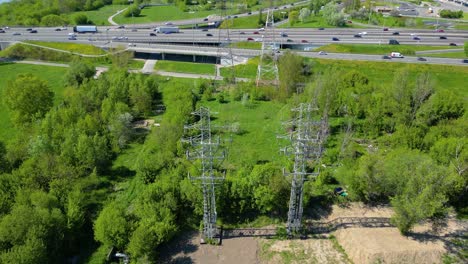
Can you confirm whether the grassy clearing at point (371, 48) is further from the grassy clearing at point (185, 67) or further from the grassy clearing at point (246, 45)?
the grassy clearing at point (185, 67)

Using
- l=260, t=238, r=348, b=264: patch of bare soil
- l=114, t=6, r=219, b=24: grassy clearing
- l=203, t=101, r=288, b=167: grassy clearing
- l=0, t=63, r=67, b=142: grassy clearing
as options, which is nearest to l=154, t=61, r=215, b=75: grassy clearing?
l=203, t=101, r=288, b=167: grassy clearing

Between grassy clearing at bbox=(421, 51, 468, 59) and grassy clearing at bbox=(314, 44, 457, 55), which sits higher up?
grassy clearing at bbox=(314, 44, 457, 55)

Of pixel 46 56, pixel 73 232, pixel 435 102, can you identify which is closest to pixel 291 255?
pixel 73 232

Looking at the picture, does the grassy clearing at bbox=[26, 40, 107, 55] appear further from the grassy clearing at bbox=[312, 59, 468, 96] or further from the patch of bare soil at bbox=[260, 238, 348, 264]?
the patch of bare soil at bbox=[260, 238, 348, 264]

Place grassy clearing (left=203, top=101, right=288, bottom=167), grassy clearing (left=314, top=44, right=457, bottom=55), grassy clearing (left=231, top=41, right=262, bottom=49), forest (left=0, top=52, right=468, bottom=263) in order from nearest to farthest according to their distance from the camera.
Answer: forest (left=0, top=52, right=468, bottom=263), grassy clearing (left=203, top=101, right=288, bottom=167), grassy clearing (left=314, top=44, right=457, bottom=55), grassy clearing (left=231, top=41, right=262, bottom=49)

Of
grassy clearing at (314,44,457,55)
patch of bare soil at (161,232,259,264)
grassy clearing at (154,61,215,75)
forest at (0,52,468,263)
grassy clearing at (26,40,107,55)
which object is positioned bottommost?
patch of bare soil at (161,232,259,264)
